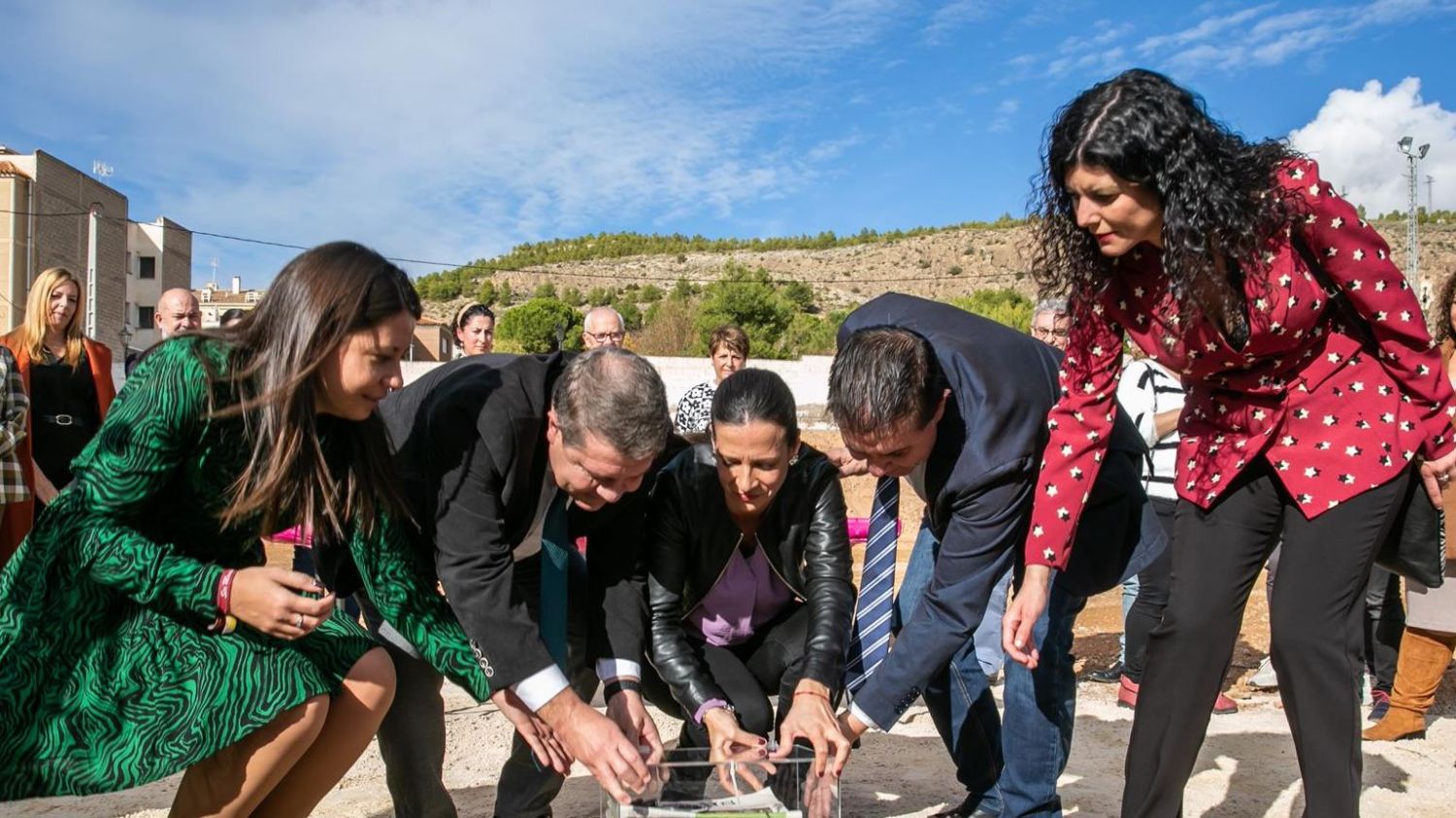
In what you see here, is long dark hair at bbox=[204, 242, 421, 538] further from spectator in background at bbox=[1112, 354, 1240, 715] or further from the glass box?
spectator in background at bbox=[1112, 354, 1240, 715]

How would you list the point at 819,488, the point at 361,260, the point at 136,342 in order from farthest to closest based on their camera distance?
1. the point at 136,342
2. the point at 819,488
3. the point at 361,260

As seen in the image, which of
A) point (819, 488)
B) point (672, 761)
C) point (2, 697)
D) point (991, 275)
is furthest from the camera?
point (991, 275)

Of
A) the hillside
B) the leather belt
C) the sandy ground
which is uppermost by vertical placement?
the hillside

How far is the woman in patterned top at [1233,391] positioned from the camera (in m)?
2.38

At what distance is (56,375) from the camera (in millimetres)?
5715

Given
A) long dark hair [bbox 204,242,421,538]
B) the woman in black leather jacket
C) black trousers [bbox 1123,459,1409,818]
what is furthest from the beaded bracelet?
black trousers [bbox 1123,459,1409,818]

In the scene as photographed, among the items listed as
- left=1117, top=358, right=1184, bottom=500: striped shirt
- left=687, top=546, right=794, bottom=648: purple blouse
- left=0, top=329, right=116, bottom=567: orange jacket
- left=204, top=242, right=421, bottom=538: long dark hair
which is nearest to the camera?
left=204, top=242, right=421, bottom=538: long dark hair

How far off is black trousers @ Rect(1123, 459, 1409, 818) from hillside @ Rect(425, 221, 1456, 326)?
216 feet

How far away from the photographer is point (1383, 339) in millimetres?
2514

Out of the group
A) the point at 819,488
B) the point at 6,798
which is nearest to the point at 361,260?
the point at 6,798

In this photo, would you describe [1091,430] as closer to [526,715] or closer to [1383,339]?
[1383,339]

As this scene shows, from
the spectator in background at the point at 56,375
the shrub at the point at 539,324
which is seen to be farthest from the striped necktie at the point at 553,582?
the shrub at the point at 539,324

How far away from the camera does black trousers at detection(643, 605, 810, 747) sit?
3299mm

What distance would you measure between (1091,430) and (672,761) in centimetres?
130
